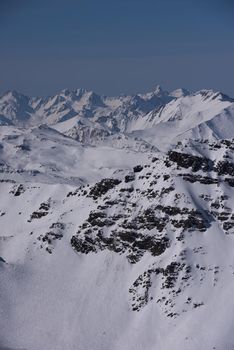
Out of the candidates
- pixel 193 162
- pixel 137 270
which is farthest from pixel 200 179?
pixel 137 270

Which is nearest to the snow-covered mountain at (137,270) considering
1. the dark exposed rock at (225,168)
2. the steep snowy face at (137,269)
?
the steep snowy face at (137,269)

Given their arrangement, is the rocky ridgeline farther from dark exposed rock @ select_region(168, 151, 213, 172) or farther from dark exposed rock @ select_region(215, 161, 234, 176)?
dark exposed rock @ select_region(215, 161, 234, 176)

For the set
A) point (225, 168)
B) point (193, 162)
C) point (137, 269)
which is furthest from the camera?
point (193, 162)

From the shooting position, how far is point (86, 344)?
156125 millimetres

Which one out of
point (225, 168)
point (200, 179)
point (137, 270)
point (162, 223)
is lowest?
point (137, 270)

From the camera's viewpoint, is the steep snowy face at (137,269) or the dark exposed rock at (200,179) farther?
the dark exposed rock at (200,179)

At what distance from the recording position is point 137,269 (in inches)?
6880

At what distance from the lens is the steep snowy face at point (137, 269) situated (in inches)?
6156

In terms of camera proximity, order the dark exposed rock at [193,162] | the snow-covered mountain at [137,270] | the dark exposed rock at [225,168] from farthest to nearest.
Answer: the dark exposed rock at [193,162]
the dark exposed rock at [225,168]
the snow-covered mountain at [137,270]

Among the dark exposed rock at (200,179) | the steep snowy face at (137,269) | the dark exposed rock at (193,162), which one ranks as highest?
the dark exposed rock at (193,162)

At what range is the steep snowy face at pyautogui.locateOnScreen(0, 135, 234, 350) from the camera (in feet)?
513

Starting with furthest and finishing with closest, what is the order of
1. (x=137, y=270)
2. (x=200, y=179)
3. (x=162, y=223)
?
(x=200, y=179) → (x=162, y=223) → (x=137, y=270)

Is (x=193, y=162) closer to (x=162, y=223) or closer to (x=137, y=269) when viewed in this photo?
(x=162, y=223)

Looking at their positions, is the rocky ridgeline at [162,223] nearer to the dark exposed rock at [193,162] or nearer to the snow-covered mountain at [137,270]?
the dark exposed rock at [193,162]
